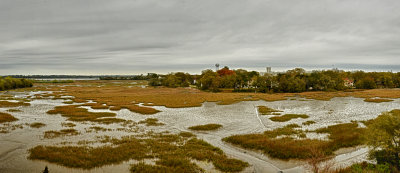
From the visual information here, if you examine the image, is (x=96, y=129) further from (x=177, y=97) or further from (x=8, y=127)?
(x=177, y=97)

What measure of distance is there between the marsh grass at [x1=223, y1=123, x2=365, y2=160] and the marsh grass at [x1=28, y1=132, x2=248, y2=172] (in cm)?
345

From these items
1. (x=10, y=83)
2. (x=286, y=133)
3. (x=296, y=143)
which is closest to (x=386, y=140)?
(x=296, y=143)

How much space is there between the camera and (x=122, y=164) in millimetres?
15406

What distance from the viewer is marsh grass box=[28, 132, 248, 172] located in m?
14.9

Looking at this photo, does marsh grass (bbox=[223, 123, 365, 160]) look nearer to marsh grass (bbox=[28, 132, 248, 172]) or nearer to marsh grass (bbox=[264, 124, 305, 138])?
marsh grass (bbox=[264, 124, 305, 138])

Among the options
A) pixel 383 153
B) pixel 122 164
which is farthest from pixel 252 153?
pixel 122 164

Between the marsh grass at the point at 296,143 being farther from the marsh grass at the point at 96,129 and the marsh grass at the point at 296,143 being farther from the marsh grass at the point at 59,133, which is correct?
the marsh grass at the point at 59,133

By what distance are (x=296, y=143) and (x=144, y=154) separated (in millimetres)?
13044

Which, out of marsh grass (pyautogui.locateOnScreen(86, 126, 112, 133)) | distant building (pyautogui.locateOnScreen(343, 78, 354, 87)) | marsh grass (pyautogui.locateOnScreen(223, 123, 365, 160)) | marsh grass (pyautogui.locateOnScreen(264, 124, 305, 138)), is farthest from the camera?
distant building (pyautogui.locateOnScreen(343, 78, 354, 87))

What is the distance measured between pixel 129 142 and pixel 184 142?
5.16 metres

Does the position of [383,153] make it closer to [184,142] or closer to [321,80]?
[184,142]

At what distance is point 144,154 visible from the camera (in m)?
17.2

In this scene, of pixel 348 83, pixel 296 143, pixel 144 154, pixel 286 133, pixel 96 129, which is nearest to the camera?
pixel 144 154

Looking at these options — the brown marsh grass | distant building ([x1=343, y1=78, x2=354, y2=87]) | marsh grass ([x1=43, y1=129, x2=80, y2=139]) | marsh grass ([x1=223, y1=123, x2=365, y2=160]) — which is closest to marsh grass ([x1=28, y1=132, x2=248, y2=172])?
marsh grass ([x1=223, y1=123, x2=365, y2=160])
